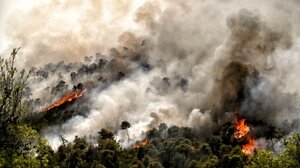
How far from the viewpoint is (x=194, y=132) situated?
171500 millimetres

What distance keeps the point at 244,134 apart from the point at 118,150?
44.2 metres

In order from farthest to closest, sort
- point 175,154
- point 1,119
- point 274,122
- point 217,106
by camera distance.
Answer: point 217,106 < point 274,122 < point 175,154 < point 1,119

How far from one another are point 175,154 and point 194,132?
100ft

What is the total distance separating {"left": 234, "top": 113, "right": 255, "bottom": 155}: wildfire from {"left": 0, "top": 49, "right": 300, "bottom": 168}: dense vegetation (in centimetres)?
296

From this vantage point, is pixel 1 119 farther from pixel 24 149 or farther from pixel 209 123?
pixel 209 123

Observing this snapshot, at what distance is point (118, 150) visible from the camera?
14850 cm

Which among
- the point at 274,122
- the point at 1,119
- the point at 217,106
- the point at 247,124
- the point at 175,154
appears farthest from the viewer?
the point at 217,106

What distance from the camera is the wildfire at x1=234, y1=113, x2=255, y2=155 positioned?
151375mm

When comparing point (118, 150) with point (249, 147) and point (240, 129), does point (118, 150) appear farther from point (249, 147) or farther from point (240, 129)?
point (240, 129)

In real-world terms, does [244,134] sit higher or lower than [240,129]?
lower

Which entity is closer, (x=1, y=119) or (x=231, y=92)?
(x=1, y=119)

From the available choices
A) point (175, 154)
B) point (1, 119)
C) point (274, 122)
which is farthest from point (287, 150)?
point (274, 122)

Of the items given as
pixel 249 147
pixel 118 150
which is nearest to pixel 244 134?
pixel 249 147

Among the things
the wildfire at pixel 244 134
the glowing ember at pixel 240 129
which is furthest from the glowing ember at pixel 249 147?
the glowing ember at pixel 240 129
